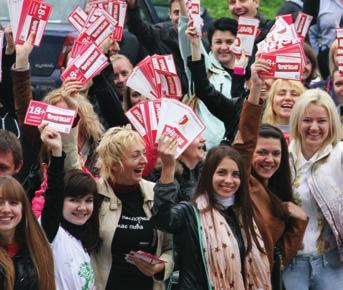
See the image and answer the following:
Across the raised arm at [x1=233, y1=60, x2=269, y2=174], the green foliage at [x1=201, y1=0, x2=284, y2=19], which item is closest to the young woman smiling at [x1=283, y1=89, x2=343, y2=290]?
the raised arm at [x1=233, y1=60, x2=269, y2=174]

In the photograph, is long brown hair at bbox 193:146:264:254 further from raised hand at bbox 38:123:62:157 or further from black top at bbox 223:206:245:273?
raised hand at bbox 38:123:62:157

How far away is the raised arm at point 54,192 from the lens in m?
8.63

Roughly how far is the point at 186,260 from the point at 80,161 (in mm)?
1044

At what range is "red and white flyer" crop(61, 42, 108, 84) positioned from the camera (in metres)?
10.0

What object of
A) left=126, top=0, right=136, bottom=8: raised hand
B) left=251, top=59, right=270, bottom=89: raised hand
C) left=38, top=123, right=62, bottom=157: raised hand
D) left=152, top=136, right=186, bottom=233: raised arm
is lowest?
left=152, top=136, right=186, bottom=233: raised arm

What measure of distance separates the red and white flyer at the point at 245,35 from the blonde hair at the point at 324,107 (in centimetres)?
98

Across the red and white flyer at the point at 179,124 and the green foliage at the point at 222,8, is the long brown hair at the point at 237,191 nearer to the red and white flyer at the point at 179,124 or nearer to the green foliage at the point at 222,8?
the red and white flyer at the point at 179,124

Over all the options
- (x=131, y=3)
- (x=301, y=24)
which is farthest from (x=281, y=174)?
(x=131, y=3)

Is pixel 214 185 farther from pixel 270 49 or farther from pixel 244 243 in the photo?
pixel 270 49

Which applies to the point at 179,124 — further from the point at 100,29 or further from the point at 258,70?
the point at 100,29

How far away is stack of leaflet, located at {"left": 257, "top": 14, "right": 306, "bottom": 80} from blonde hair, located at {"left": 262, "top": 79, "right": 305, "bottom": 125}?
308mm

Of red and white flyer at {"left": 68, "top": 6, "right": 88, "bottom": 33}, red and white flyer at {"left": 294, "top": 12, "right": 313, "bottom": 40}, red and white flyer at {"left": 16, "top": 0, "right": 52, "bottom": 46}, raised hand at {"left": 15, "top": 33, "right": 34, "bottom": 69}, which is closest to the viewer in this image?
raised hand at {"left": 15, "top": 33, "right": 34, "bottom": 69}

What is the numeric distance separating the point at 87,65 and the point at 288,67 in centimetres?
140

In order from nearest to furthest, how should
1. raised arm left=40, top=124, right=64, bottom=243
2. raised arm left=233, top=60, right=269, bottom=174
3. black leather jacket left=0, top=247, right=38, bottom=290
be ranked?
1. black leather jacket left=0, top=247, right=38, bottom=290
2. raised arm left=40, top=124, right=64, bottom=243
3. raised arm left=233, top=60, right=269, bottom=174
